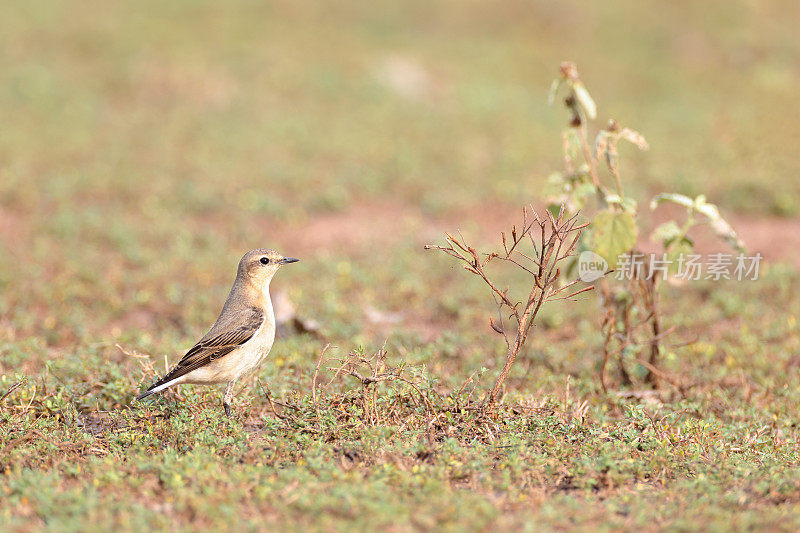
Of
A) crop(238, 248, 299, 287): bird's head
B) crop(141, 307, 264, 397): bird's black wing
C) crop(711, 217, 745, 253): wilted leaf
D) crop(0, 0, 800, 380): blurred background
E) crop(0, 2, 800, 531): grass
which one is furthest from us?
crop(0, 0, 800, 380): blurred background

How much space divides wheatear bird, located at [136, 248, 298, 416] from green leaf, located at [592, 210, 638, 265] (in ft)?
8.65

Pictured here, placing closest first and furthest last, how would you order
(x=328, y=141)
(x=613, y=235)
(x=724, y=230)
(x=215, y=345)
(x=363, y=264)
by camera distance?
1. (x=215, y=345)
2. (x=613, y=235)
3. (x=724, y=230)
4. (x=363, y=264)
5. (x=328, y=141)

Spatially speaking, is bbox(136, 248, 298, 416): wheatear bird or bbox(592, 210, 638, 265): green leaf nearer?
bbox(136, 248, 298, 416): wheatear bird

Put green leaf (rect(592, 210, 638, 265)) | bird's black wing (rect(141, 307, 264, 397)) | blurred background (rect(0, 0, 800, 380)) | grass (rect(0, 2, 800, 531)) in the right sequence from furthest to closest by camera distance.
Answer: blurred background (rect(0, 0, 800, 380)) → green leaf (rect(592, 210, 638, 265)) → bird's black wing (rect(141, 307, 264, 397)) → grass (rect(0, 2, 800, 531))

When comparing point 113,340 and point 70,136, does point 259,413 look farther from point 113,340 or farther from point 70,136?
point 70,136

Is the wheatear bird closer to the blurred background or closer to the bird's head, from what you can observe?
the bird's head

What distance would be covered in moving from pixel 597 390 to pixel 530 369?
811mm

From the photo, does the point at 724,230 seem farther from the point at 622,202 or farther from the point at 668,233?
the point at 622,202

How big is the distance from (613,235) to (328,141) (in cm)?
1100

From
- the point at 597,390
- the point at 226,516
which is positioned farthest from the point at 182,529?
the point at 597,390

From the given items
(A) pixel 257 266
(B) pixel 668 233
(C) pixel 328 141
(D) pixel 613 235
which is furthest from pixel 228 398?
(C) pixel 328 141

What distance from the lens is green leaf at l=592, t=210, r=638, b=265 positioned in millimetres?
6340

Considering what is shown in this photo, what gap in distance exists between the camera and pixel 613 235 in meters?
6.38

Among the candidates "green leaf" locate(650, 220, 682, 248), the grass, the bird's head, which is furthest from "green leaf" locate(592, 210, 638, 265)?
the bird's head
